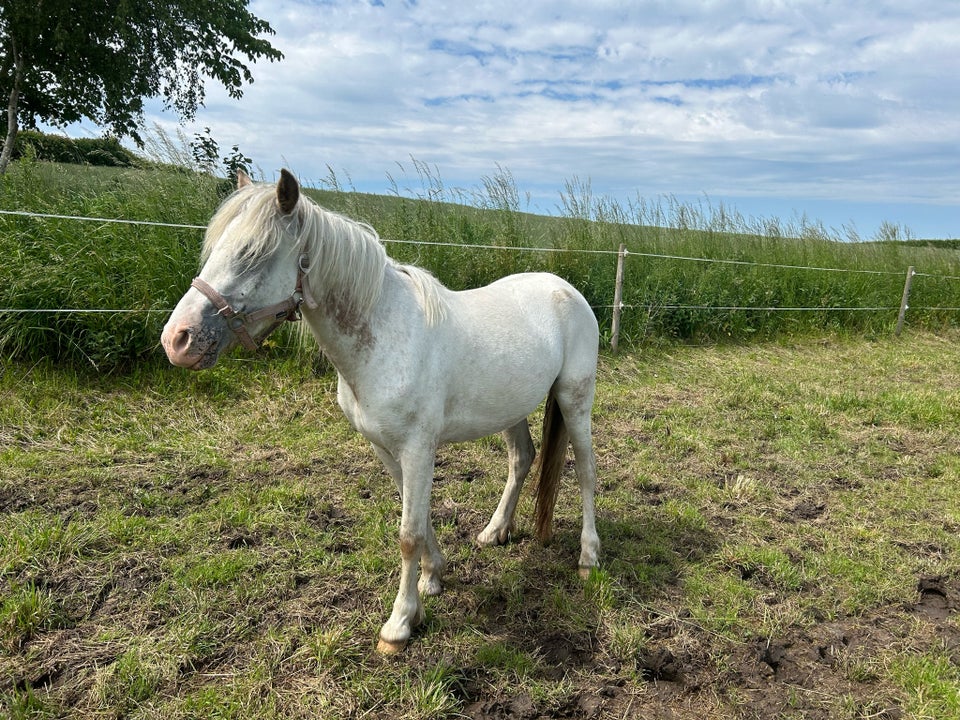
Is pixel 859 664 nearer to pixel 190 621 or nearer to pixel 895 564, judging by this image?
pixel 895 564

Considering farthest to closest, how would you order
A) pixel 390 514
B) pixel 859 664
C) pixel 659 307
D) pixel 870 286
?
pixel 870 286, pixel 659 307, pixel 390 514, pixel 859 664

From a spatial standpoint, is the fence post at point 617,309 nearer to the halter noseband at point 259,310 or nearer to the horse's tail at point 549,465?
the horse's tail at point 549,465

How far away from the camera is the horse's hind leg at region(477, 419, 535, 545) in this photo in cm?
302

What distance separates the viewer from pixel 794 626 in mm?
2428

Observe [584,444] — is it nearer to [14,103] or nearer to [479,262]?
[479,262]

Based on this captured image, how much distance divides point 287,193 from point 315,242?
0.19 meters

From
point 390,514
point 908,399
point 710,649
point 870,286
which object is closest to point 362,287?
point 390,514

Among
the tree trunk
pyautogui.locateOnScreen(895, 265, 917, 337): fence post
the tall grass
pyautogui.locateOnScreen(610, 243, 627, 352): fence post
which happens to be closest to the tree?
the tree trunk

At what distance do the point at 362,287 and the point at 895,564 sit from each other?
2987 mm

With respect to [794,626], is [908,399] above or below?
above

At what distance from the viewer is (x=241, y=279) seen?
1722 millimetres

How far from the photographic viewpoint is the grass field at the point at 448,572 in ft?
6.66

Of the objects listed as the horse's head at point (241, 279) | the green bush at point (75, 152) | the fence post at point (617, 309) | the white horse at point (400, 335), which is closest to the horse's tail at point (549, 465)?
the white horse at point (400, 335)

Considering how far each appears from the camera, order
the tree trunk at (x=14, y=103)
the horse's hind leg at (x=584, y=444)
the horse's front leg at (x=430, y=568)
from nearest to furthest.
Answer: the horse's front leg at (x=430, y=568) → the horse's hind leg at (x=584, y=444) → the tree trunk at (x=14, y=103)
